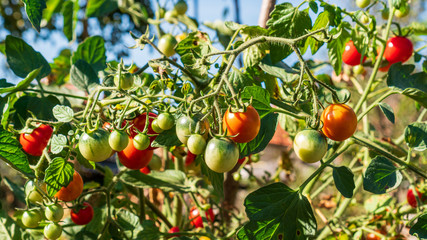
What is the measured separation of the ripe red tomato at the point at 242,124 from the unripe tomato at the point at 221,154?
0.02 meters

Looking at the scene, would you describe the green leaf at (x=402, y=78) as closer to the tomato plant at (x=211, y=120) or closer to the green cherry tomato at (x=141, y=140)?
the tomato plant at (x=211, y=120)

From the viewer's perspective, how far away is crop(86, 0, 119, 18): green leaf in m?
1.23

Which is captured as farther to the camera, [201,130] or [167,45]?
[167,45]

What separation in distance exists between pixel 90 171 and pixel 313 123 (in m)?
0.76

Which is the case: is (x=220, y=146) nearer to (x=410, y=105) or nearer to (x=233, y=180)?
(x=233, y=180)

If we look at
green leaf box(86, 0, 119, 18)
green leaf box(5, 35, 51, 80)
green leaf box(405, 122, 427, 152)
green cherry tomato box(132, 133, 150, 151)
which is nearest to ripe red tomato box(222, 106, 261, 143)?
green cherry tomato box(132, 133, 150, 151)

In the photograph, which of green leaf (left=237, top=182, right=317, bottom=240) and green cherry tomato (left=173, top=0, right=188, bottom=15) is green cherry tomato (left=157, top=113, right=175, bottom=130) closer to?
green leaf (left=237, top=182, right=317, bottom=240)

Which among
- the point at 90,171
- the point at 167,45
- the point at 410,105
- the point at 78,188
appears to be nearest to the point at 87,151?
the point at 78,188

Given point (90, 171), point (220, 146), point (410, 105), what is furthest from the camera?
point (410, 105)

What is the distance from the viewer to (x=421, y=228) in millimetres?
580

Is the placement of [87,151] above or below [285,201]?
above

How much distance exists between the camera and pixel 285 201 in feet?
1.91

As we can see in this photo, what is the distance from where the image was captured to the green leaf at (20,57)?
28.1 inches

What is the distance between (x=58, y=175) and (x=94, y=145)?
0.09 m
